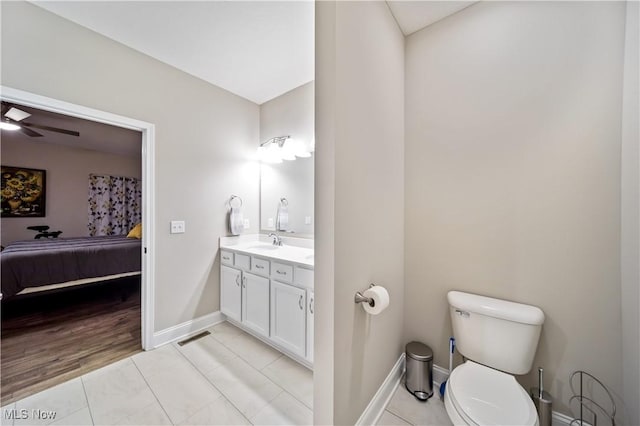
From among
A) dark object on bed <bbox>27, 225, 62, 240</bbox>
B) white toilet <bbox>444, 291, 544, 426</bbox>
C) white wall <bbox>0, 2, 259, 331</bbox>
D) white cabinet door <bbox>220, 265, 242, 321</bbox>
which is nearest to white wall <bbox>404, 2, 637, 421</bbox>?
white toilet <bbox>444, 291, 544, 426</bbox>

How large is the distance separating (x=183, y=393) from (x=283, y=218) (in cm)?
167

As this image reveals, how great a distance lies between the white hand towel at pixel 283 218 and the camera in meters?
2.61

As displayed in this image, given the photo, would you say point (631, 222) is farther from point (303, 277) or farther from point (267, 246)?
point (267, 246)

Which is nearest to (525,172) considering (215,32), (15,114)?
(215,32)

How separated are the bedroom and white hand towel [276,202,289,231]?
67.5 inches

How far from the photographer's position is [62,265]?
263 centimetres

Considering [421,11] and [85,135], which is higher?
[421,11]

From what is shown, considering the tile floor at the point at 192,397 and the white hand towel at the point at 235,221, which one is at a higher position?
the white hand towel at the point at 235,221

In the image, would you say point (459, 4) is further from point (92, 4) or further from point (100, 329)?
point (100, 329)

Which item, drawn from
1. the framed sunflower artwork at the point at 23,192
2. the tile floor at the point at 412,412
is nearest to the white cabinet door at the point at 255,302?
the tile floor at the point at 412,412

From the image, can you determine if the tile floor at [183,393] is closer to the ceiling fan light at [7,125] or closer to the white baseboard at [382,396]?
the white baseboard at [382,396]

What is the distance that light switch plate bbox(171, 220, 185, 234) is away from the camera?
7.11 feet

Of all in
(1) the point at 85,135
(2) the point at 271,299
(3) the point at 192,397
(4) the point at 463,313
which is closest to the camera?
(4) the point at 463,313

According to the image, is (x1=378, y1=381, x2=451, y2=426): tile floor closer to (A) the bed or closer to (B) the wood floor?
(B) the wood floor
